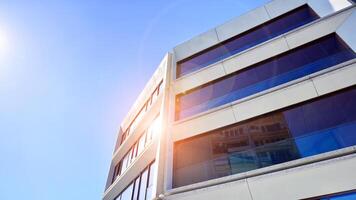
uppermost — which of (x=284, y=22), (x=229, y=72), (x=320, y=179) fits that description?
(x=284, y=22)

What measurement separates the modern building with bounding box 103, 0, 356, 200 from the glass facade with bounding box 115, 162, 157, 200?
6 cm

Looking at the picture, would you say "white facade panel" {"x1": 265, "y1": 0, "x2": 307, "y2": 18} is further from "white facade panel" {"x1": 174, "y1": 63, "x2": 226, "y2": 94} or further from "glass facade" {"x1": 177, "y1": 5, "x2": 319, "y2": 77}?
"white facade panel" {"x1": 174, "y1": 63, "x2": 226, "y2": 94}

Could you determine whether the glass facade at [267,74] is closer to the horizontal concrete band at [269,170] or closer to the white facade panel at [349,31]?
the white facade panel at [349,31]

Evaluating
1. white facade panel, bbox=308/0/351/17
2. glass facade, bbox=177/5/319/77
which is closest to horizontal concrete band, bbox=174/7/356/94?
white facade panel, bbox=308/0/351/17

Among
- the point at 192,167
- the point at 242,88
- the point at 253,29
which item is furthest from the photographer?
the point at 253,29

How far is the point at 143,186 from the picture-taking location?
32.3 ft

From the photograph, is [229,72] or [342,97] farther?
[229,72]

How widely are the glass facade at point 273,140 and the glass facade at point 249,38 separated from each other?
15.3 ft

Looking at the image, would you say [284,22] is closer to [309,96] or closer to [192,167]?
[309,96]

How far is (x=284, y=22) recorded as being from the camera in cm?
1135

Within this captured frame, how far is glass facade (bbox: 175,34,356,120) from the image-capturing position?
850cm

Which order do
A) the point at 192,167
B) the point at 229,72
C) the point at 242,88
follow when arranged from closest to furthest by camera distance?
the point at 192,167
the point at 242,88
the point at 229,72

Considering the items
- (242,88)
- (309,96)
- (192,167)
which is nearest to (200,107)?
(242,88)

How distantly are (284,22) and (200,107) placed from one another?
617cm
